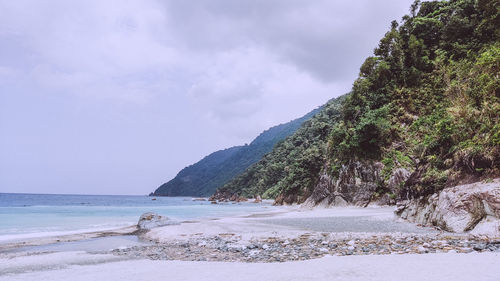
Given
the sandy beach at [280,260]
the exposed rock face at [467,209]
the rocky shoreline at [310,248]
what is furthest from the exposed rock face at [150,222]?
the exposed rock face at [467,209]

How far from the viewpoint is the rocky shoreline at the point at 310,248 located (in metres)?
7.09

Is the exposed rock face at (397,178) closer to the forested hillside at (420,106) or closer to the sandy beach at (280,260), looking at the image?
the forested hillside at (420,106)

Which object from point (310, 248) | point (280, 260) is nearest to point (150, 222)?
point (310, 248)

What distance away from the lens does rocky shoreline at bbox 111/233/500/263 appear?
7086 millimetres

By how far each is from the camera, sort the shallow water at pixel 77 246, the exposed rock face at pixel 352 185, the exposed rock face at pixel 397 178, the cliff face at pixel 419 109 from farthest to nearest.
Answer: the exposed rock face at pixel 352 185, the exposed rock face at pixel 397 178, the cliff face at pixel 419 109, the shallow water at pixel 77 246

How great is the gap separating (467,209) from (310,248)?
6.07 metres

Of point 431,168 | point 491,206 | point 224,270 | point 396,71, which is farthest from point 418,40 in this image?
point 224,270

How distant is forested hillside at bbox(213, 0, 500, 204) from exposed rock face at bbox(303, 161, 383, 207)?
9 centimetres

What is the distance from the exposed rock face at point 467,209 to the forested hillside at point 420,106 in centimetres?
118

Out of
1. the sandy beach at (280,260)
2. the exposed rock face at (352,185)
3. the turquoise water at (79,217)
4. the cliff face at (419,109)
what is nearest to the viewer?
the sandy beach at (280,260)

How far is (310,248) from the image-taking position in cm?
824

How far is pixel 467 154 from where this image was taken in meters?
11.6

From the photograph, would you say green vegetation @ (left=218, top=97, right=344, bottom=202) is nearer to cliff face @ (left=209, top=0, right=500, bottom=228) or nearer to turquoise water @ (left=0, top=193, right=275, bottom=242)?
turquoise water @ (left=0, top=193, right=275, bottom=242)

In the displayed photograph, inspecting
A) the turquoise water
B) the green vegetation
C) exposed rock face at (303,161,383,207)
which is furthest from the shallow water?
the green vegetation
